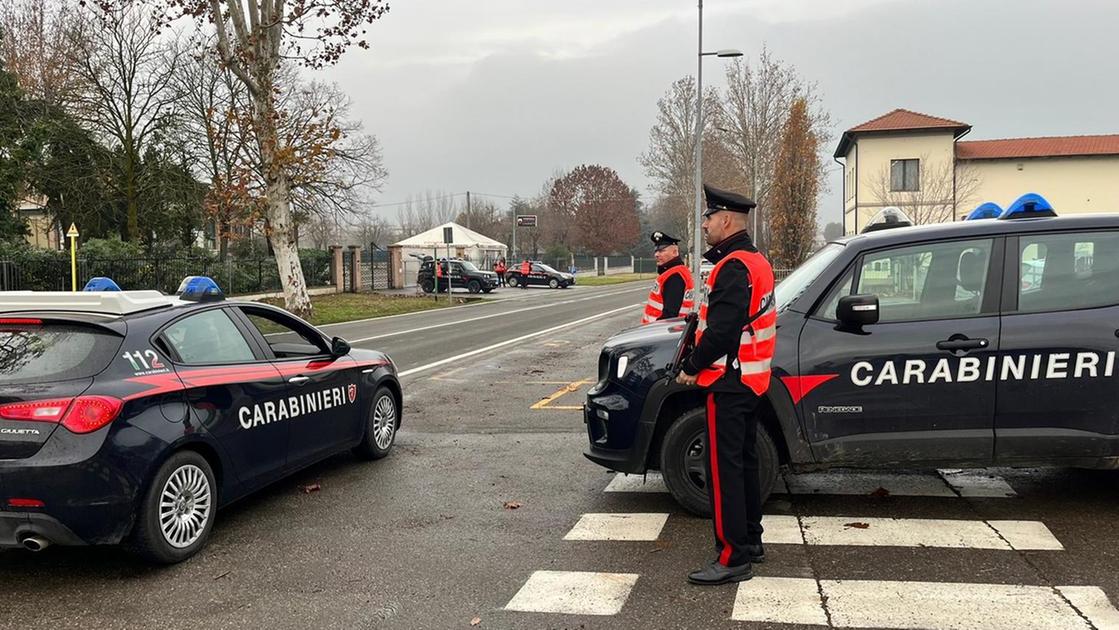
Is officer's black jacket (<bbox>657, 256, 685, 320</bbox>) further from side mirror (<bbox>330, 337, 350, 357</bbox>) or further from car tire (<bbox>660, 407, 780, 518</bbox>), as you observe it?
side mirror (<bbox>330, 337, 350, 357</bbox>)

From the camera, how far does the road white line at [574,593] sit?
3.84 m

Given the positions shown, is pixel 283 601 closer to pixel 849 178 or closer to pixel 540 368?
pixel 540 368

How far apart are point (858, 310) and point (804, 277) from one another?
62cm


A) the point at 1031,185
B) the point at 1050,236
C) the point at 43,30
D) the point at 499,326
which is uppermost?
the point at 43,30

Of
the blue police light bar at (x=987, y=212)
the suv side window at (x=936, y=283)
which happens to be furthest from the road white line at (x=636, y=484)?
the blue police light bar at (x=987, y=212)

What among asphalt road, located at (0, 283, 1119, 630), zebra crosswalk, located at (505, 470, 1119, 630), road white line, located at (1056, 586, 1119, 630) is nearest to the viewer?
road white line, located at (1056, 586, 1119, 630)

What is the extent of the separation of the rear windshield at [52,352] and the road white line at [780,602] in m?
3.44

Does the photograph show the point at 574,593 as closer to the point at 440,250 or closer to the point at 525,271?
the point at 525,271

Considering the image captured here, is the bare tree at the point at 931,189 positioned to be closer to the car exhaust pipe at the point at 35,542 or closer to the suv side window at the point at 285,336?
the suv side window at the point at 285,336

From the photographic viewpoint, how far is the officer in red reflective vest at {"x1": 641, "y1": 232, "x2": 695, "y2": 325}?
25.2ft

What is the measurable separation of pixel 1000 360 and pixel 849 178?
48268 mm

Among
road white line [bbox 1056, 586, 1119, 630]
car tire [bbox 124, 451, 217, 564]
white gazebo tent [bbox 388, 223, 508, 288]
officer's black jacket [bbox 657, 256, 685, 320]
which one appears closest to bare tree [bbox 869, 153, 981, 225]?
white gazebo tent [bbox 388, 223, 508, 288]

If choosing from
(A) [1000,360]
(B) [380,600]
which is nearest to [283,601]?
(B) [380,600]

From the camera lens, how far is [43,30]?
119 ft
